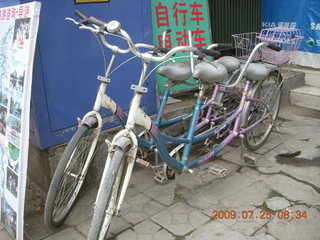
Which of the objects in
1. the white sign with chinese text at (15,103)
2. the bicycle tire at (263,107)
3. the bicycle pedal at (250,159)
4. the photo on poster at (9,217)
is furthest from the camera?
the bicycle tire at (263,107)

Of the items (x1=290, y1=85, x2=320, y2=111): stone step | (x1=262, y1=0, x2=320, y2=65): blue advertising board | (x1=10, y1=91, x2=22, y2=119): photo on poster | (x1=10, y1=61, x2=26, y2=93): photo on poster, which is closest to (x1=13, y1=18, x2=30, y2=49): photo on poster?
(x1=10, y1=61, x2=26, y2=93): photo on poster

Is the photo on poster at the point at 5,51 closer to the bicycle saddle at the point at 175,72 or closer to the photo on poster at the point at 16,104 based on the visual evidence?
the photo on poster at the point at 16,104

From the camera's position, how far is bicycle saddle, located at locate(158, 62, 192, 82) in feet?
10.1

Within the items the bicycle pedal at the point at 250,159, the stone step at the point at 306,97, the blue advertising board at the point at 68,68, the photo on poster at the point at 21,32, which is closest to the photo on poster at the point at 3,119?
the blue advertising board at the point at 68,68

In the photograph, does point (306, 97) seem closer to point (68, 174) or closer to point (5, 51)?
point (68, 174)

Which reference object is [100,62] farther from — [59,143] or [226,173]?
[226,173]

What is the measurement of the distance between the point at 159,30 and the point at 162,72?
60.2 inches

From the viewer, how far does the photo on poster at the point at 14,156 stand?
2538 millimetres

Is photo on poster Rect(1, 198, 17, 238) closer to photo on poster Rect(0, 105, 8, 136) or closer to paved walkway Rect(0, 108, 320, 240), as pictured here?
paved walkway Rect(0, 108, 320, 240)

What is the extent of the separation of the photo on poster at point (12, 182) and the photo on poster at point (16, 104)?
18.5 inches

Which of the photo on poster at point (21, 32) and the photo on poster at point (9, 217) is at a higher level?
the photo on poster at point (21, 32)

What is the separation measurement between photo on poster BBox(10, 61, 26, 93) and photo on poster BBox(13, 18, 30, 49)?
147 millimetres

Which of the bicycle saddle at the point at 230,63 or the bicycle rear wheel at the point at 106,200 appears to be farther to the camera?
the bicycle saddle at the point at 230,63

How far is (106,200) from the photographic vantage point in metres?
2.26
